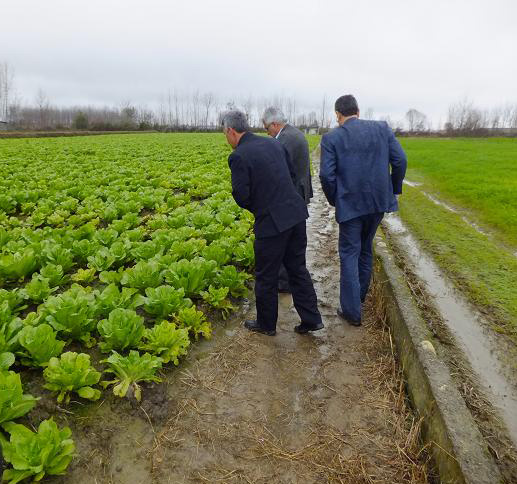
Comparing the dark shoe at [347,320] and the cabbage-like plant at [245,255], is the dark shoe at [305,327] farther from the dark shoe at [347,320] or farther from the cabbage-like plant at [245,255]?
the cabbage-like plant at [245,255]

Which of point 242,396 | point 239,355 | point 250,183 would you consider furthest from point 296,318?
point 250,183

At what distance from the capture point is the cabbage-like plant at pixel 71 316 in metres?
3.33

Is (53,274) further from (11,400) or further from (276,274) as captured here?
(276,274)

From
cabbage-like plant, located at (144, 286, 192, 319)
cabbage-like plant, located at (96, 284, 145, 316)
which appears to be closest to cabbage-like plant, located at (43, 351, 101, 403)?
cabbage-like plant, located at (96, 284, 145, 316)

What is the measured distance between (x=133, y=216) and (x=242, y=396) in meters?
4.75

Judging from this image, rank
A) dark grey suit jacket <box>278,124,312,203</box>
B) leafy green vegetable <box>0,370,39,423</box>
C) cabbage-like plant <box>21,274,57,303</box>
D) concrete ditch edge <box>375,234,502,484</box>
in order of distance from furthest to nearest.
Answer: dark grey suit jacket <box>278,124,312,203</box>
cabbage-like plant <box>21,274,57,303</box>
leafy green vegetable <box>0,370,39,423</box>
concrete ditch edge <box>375,234,502,484</box>

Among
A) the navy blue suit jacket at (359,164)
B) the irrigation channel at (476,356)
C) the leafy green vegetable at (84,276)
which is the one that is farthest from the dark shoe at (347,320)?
the leafy green vegetable at (84,276)

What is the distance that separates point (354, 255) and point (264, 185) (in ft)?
4.14

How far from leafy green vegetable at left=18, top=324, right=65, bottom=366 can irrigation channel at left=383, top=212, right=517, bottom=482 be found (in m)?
3.21

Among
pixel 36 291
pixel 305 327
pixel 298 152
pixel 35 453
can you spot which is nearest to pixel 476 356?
pixel 305 327

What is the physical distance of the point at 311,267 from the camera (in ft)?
19.5

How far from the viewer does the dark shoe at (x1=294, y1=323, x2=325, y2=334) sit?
395cm

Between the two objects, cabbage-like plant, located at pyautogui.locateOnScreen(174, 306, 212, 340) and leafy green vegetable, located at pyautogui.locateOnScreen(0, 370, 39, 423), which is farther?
cabbage-like plant, located at pyautogui.locateOnScreen(174, 306, 212, 340)

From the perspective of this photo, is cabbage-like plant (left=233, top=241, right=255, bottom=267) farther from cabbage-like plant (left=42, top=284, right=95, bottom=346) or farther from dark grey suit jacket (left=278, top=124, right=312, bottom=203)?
cabbage-like plant (left=42, top=284, right=95, bottom=346)
